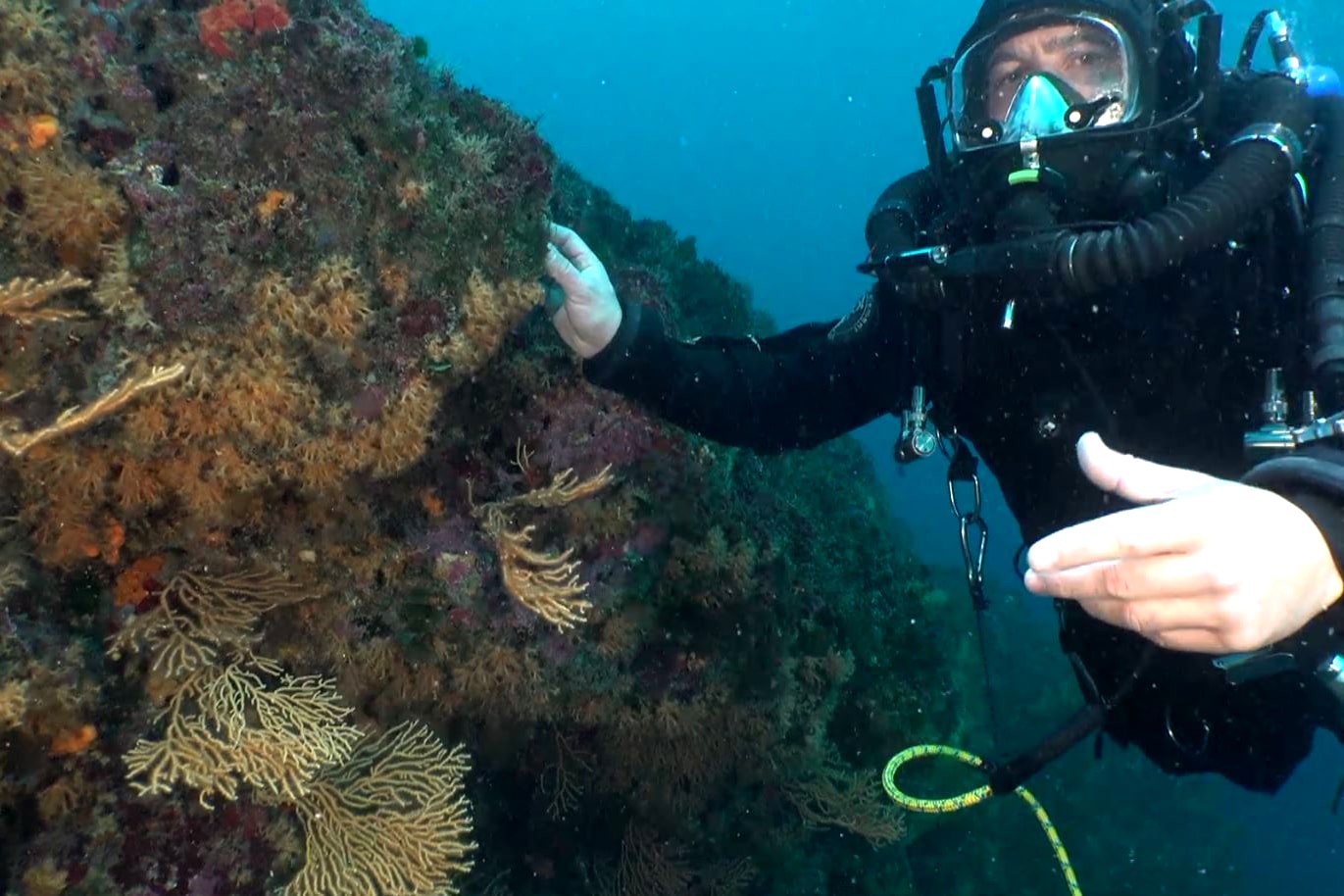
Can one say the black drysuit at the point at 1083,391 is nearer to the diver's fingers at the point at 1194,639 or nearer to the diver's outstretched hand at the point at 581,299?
the diver's outstretched hand at the point at 581,299

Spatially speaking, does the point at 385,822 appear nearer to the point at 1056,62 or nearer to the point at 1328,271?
the point at 1328,271

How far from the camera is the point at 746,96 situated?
96.1 m

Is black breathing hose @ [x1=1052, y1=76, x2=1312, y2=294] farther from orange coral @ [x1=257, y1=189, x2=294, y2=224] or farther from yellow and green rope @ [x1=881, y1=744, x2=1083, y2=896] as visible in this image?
orange coral @ [x1=257, y1=189, x2=294, y2=224]

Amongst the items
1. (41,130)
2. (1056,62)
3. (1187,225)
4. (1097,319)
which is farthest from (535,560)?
(1056,62)

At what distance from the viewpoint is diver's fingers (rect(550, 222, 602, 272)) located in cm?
321

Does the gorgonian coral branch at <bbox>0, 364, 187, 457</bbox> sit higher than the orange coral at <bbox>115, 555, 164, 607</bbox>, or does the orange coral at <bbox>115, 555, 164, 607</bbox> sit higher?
the gorgonian coral branch at <bbox>0, 364, 187, 457</bbox>

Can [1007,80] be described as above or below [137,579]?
above

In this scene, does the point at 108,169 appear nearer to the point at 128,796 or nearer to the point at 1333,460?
the point at 128,796

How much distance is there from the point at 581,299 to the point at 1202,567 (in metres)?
2.33

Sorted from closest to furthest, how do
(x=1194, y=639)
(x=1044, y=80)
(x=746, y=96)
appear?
(x=1194, y=639) → (x=1044, y=80) → (x=746, y=96)

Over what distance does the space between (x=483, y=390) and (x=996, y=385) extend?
2.08 metres

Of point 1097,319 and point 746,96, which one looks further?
point 746,96

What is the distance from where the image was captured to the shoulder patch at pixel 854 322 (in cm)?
370

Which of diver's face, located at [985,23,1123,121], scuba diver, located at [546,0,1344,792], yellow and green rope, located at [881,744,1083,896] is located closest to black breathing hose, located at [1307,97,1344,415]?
scuba diver, located at [546,0,1344,792]
